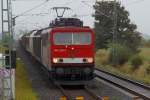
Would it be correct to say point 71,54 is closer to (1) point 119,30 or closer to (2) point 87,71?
(2) point 87,71

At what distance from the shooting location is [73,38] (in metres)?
25.0

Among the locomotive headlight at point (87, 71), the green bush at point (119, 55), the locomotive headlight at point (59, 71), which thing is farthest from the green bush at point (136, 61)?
the locomotive headlight at point (59, 71)

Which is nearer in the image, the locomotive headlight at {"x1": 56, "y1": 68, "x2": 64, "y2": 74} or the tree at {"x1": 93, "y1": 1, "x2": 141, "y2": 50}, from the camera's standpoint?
the locomotive headlight at {"x1": 56, "y1": 68, "x2": 64, "y2": 74}

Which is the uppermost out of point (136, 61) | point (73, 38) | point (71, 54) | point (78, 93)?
point (73, 38)

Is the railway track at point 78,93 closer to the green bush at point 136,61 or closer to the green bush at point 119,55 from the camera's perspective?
the green bush at point 136,61

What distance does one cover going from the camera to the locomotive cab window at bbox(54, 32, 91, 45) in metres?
24.8

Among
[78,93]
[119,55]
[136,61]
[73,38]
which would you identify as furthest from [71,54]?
[119,55]

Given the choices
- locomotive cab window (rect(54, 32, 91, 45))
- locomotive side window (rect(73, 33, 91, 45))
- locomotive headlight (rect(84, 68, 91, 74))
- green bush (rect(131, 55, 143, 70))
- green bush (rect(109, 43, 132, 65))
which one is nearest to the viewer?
locomotive headlight (rect(84, 68, 91, 74))

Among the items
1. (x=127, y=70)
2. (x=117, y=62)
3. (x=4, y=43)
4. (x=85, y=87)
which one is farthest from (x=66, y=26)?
(x=117, y=62)

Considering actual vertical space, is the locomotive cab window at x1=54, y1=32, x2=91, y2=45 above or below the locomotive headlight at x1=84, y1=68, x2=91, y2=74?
above

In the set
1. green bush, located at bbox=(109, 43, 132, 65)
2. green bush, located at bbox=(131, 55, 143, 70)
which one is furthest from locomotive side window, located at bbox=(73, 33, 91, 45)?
green bush, located at bbox=(109, 43, 132, 65)

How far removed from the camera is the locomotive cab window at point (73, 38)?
81.5 feet

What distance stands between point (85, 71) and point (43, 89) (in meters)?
2.08

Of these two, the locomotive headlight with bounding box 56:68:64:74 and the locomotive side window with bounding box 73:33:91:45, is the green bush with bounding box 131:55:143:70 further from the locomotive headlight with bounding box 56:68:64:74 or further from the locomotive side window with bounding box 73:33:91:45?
the locomotive headlight with bounding box 56:68:64:74
